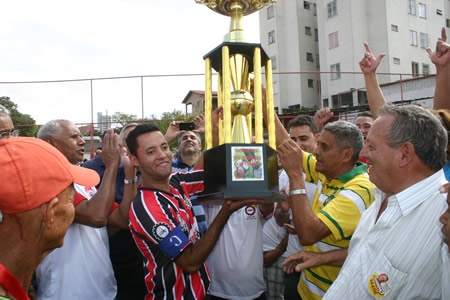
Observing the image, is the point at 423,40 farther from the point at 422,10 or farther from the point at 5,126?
the point at 5,126

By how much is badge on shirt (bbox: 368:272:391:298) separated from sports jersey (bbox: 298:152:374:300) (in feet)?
2.07

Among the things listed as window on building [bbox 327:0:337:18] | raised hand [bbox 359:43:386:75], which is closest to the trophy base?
raised hand [bbox 359:43:386:75]

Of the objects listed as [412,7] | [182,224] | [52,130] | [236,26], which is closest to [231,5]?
[236,26]

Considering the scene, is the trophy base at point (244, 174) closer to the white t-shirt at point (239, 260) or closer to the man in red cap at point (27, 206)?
the white t-shirt at point (239, 260)

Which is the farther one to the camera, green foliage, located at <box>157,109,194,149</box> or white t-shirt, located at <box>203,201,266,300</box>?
green foliage, located at <box>157,109,194,149</box>

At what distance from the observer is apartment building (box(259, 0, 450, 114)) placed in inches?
1232

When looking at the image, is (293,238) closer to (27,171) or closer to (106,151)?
(106,151)

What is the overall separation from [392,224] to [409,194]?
0.16m

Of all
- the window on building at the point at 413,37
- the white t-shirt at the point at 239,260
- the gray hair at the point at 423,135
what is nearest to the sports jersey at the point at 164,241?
the white t-shirt at the point at 239,260

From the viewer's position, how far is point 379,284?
5.71ft

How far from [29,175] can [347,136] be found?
2107 mm

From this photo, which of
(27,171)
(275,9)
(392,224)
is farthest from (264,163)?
(275,9)

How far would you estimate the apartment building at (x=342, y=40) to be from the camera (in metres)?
31.3

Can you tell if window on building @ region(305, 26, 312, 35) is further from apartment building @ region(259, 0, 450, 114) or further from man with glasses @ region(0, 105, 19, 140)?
man with glasses @ region(0, 105, 19, 140)
